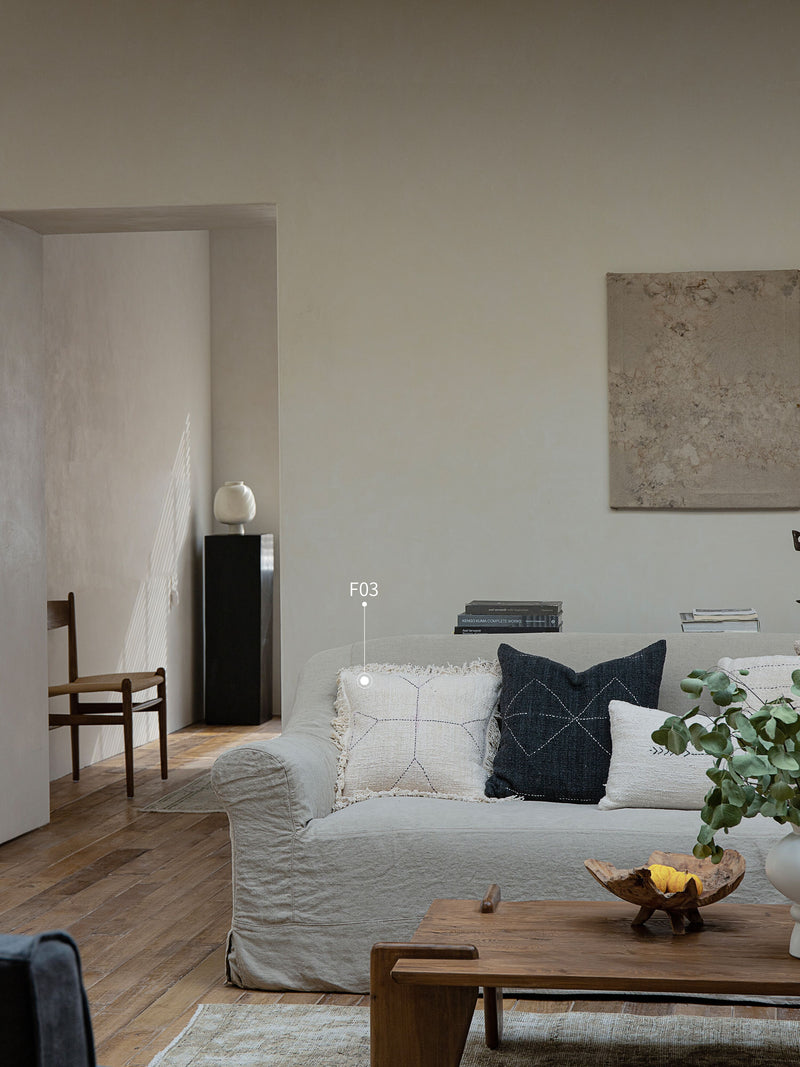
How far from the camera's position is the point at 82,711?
225 inches

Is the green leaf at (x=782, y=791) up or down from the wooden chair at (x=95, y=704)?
up

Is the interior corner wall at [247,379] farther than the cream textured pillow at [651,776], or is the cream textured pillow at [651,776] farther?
the interior corner wall at [247,379]

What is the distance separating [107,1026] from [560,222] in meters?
2.91

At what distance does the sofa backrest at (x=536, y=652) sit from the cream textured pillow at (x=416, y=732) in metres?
0.13

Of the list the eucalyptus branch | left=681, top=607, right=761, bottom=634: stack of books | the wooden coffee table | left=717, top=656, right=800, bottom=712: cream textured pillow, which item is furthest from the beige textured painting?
the eucalyptus branch

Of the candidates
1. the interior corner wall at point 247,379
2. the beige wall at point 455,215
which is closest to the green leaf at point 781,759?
the beige wall at point 455,215

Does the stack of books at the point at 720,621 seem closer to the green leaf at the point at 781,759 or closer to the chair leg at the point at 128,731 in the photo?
the green leaf at the point at 781,759

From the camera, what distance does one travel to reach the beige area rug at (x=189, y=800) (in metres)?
5.09

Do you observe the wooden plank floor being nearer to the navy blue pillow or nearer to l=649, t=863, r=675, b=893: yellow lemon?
the navy blue pillow

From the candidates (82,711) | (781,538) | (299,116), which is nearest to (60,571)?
(82,711)

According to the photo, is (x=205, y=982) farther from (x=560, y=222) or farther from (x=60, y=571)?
Result: (x=60, y=571)

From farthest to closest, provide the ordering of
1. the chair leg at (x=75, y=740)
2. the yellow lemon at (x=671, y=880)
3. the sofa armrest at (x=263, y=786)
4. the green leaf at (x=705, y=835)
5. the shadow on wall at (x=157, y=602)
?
the shadow on wall at (x=157, y=602), the chair leg at (x=75, y=740), the sofa armrest at (x=263, y=786), the yellow lemon at (x=671, y=880), the green leaf at (x=705, y=835)

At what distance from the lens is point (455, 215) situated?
13.6 feet

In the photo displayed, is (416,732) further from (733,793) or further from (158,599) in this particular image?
(158,599)
